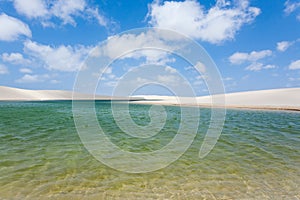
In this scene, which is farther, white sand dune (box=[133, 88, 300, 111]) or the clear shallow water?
white sand dune (box=[133, 88, 300, 111])

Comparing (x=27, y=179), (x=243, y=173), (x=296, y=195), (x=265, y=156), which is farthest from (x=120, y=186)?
(x=265, y=156)

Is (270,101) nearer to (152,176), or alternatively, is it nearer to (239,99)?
(239,99)

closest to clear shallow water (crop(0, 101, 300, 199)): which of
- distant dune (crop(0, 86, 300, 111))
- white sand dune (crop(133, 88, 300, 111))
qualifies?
distant dune (crop(0, 86, 300, 111))

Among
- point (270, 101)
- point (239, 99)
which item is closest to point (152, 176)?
point (270, 101)

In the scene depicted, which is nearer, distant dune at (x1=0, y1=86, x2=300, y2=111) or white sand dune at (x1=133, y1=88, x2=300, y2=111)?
white sand dune at (x1=133, y1=88, x2=300, y2=111)

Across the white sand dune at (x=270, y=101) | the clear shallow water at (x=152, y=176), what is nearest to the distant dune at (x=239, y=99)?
the white sand dune at (x=270, y=101)

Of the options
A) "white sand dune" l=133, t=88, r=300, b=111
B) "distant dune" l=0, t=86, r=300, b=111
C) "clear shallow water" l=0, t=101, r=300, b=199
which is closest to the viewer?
"clear shallow water" l=0, t=101, r=300, b=199

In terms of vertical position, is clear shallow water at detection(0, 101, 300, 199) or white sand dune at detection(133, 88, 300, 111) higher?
white sand dune at detection(133, 88, 300, 111)

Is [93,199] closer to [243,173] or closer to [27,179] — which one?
[27,179]

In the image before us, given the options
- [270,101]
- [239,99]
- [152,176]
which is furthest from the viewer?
[239,99]

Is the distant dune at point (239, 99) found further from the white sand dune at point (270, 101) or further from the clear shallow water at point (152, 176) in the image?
the clear shallow water at point (152, 176)

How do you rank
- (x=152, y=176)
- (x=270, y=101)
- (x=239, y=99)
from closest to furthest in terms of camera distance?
(x=152, y=176)
(x=270, y=101)
(x=239, y=99)

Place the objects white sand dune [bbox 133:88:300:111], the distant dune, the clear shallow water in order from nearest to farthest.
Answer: the clear shallow water
white sand dune [bbox 133:88:300:111]
the distant dune

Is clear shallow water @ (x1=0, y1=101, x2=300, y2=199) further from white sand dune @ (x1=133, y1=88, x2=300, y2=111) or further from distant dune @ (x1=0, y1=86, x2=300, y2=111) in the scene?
white sand dune @ (x1=133, y1=88, x2=300, y2=111)
